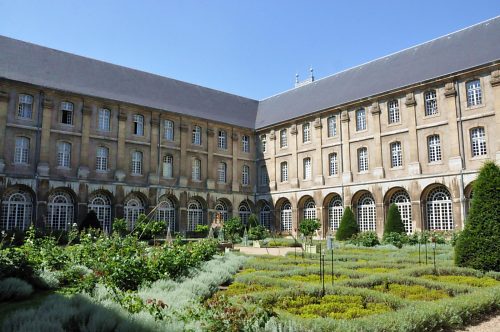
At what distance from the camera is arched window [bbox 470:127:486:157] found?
66.6ft

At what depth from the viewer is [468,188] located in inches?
802

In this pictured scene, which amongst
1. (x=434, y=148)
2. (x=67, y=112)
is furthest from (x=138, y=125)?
(x=434, y=148)

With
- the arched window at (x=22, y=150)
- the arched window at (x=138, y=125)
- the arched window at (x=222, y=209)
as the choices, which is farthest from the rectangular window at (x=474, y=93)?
the arched window at (x=22, y=150)

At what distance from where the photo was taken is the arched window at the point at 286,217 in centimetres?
2917

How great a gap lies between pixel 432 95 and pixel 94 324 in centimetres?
2175

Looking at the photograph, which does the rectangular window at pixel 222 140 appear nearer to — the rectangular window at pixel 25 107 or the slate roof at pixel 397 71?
the slate roof at pixel 397 71

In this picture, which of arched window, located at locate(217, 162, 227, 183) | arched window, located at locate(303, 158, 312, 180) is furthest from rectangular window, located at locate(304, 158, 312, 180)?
arched window, located at locate(217, 162, 227, 183)

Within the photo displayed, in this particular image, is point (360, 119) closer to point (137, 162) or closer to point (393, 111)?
point (393, 111)

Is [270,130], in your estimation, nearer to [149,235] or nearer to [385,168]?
[385,168]

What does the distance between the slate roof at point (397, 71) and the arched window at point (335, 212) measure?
226 inches

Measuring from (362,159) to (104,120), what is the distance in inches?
589

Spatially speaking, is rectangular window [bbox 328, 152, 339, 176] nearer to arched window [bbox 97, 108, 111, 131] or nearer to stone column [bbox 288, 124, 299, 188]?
stone column [bbox 288, 124, 299, 188]

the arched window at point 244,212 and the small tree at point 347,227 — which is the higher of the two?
the arched window at point 244,212

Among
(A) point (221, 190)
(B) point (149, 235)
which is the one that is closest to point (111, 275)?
(B) point (149, 235)
